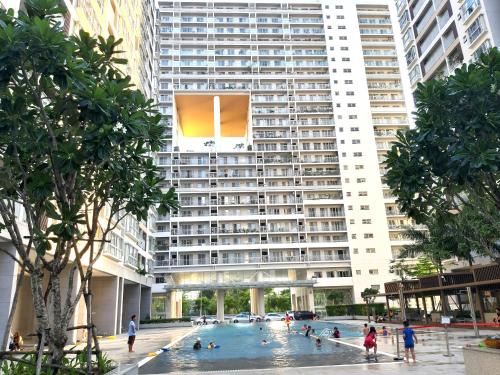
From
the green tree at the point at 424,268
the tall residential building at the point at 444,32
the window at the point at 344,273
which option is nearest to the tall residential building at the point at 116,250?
the tall residential building at the point at 444,32

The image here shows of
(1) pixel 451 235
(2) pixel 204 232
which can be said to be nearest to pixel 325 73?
(2) pixel 204 232

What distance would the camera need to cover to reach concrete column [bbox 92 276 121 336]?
1416 inches

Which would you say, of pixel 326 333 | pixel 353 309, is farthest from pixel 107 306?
pixel 353 309

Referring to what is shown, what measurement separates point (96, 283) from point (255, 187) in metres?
39.0

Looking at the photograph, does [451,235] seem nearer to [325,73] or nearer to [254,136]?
[254,136]

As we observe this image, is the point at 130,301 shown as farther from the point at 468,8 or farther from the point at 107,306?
the point at 468,8

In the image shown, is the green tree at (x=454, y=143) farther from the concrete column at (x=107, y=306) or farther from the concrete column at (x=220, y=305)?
the concrete column at (x=220, y=305)

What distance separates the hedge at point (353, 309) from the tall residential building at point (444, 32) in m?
27.6

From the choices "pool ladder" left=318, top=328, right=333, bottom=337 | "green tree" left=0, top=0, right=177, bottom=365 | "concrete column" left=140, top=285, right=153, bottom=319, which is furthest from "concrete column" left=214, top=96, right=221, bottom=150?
"green tree" left=0, top=0, right=177, bottom=365

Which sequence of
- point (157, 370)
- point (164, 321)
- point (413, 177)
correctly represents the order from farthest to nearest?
point (164, 321), point (157, 370), point (413, 177)

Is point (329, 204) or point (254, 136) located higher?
point (254, 136)

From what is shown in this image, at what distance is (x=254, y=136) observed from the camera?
245ft

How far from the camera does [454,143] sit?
33.3 ft

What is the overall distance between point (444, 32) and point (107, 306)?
1637 inches
